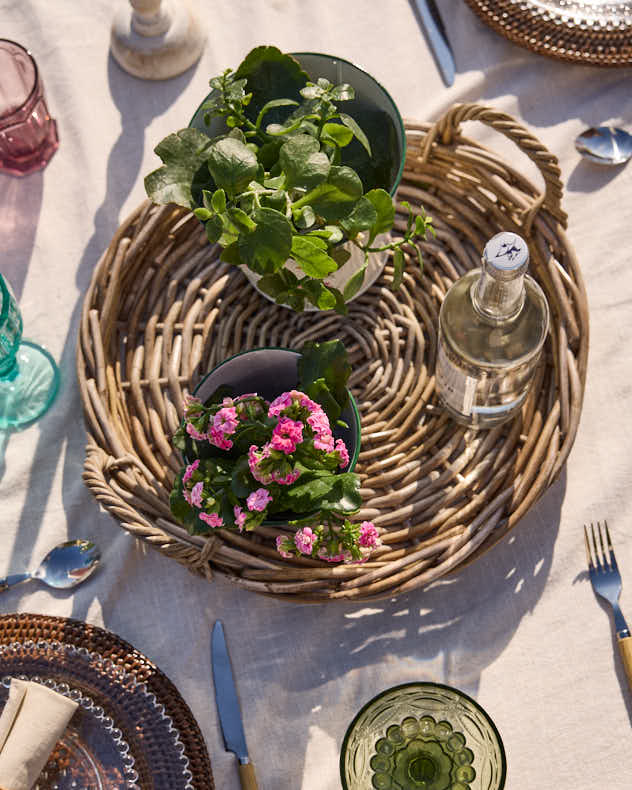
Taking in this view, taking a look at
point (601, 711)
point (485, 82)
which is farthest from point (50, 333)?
point (601, 711)

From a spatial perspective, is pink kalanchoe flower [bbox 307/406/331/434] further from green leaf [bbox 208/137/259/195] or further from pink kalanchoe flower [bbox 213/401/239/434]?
green leaf [bbox 208/137/259/195]

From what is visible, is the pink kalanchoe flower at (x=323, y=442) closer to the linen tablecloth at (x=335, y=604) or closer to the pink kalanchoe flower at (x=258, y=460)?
the pink kalanchoe flower at (x=258, y=460)

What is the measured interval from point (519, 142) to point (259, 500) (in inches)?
15.8

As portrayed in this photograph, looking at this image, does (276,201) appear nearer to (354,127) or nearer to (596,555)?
(354,127)

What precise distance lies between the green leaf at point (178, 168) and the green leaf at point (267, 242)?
0.10 meters

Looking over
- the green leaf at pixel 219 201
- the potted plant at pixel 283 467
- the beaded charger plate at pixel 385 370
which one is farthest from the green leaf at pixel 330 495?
the green leaf at pixel 219 201

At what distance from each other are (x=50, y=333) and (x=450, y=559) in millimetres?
484

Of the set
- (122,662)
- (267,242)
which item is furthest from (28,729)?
(267,242)

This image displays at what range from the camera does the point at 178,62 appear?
1003 millimetres

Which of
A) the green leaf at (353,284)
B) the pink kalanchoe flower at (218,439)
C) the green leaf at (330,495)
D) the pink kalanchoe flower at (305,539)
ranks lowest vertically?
the pink kalanchoe flower at (305,539)

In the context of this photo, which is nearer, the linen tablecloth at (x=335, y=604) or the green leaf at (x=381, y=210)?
the green leaf at (x=381, y=210)

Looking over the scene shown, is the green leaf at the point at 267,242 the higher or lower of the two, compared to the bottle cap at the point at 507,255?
higher

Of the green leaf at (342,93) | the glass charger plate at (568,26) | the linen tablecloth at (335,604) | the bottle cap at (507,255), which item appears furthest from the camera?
the glass charger plate at (568,26)

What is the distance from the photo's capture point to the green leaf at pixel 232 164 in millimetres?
686
